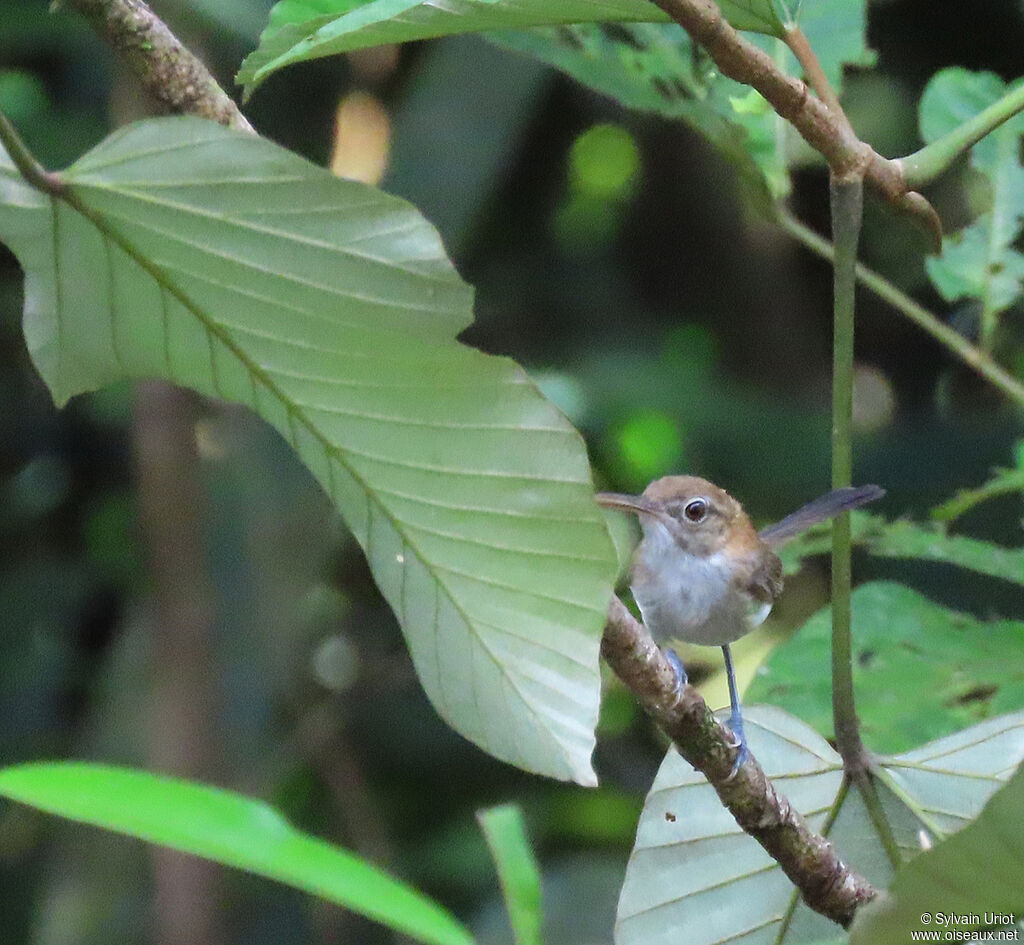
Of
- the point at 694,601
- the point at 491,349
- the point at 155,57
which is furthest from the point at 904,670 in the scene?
the point at 491,349

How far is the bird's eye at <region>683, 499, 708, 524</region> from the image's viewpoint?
2.01 metres

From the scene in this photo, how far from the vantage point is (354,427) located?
67 centimetres

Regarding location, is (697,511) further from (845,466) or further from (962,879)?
(962,879)

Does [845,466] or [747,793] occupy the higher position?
[845,466]

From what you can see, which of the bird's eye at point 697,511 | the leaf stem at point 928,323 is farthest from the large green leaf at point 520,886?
the bird's eye at point 697,511

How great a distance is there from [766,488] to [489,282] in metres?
0.84

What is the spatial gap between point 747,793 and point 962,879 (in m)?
0.23

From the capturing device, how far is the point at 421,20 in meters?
0.72

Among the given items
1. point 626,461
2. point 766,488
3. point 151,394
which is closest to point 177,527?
point 151,394

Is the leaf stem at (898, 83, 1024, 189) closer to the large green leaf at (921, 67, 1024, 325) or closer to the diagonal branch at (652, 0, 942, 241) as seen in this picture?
the diagonal branch at (652, 0, 942, 241)

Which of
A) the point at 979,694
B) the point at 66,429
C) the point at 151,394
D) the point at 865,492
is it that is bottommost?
the point at 66,429

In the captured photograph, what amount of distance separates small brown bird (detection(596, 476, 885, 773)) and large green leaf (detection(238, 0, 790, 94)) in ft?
3.09

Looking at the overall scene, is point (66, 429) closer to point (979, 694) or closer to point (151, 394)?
point (151, 394)

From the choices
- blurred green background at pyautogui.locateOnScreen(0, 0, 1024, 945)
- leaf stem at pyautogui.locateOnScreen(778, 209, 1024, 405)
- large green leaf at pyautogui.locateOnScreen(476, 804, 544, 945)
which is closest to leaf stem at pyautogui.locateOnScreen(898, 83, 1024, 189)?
large green leaf at pyautogui.locateOnScreen(476, 804, 544, 945)
